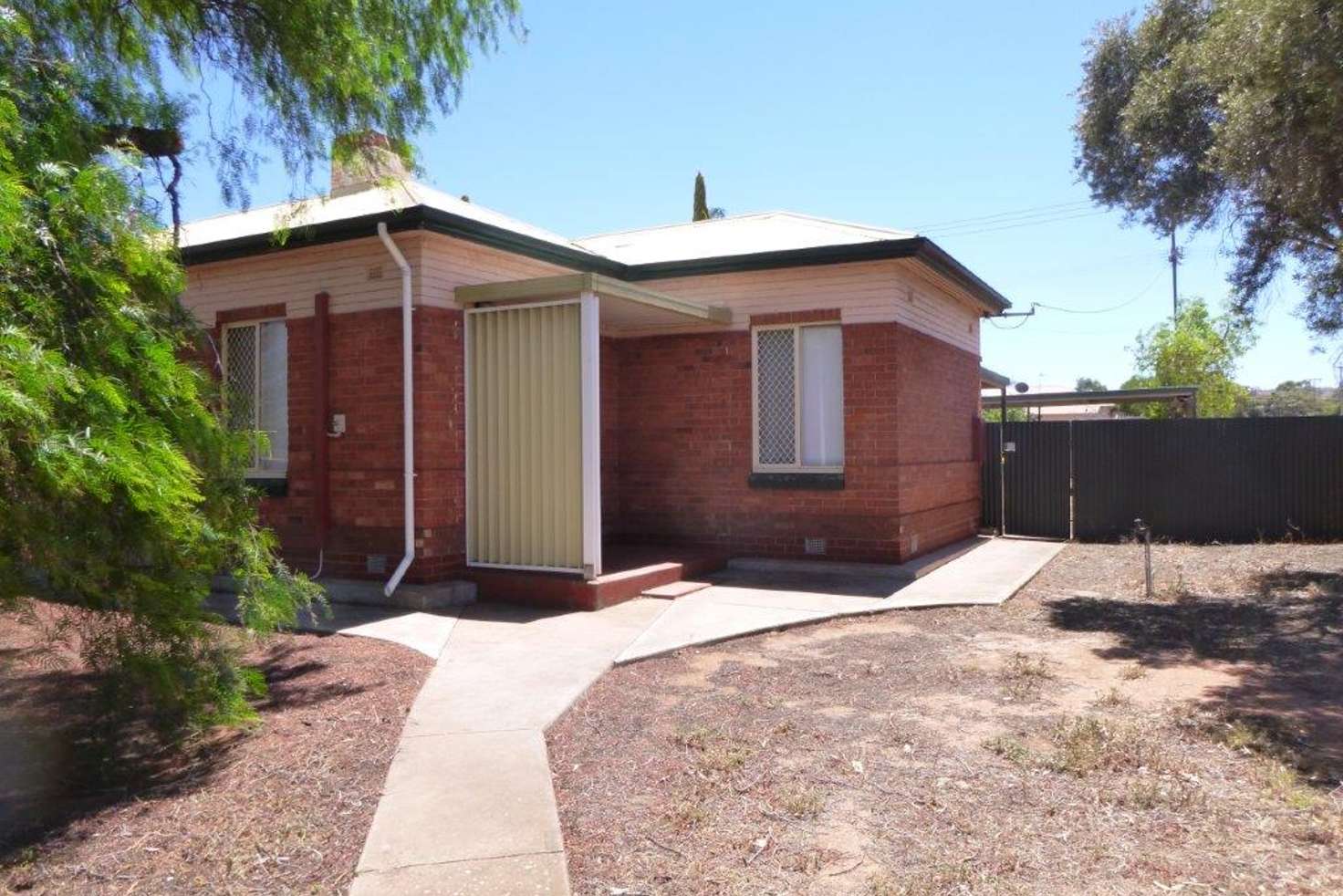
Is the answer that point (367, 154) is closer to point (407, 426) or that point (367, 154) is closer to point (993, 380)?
point (407, 426)

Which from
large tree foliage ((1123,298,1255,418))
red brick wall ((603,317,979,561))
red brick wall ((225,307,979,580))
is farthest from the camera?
large tree foliage ((1123,298,1255,418))

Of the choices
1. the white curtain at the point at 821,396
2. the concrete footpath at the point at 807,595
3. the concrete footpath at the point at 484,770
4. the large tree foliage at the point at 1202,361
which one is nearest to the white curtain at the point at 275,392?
the concrete footpath at the point at 484,770

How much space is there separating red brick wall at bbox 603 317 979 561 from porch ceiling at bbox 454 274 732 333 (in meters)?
0.67

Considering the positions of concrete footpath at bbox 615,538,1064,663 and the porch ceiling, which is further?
the porch ceiling

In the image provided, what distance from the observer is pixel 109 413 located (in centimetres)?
409

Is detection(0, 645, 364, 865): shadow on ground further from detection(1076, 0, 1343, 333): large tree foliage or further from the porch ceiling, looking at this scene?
detection(1076, 0, 1343, 333): large tree foliage

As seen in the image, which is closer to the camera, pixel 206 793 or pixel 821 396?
pixel 206 793

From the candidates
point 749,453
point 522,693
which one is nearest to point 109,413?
point 522,693

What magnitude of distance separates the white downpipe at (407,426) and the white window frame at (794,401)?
12.8ft

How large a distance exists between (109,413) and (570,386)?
4.94 meters

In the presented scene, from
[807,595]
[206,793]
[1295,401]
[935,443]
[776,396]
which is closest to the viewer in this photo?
[206,793]

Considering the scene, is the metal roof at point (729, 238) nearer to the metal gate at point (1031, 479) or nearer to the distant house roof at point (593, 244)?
the distant house roof at point (593, 244)

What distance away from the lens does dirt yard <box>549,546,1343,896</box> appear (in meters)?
3.72

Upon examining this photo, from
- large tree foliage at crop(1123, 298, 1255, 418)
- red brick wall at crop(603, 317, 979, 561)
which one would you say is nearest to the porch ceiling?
red brick wall at crop(603, 317, 979, 561)
